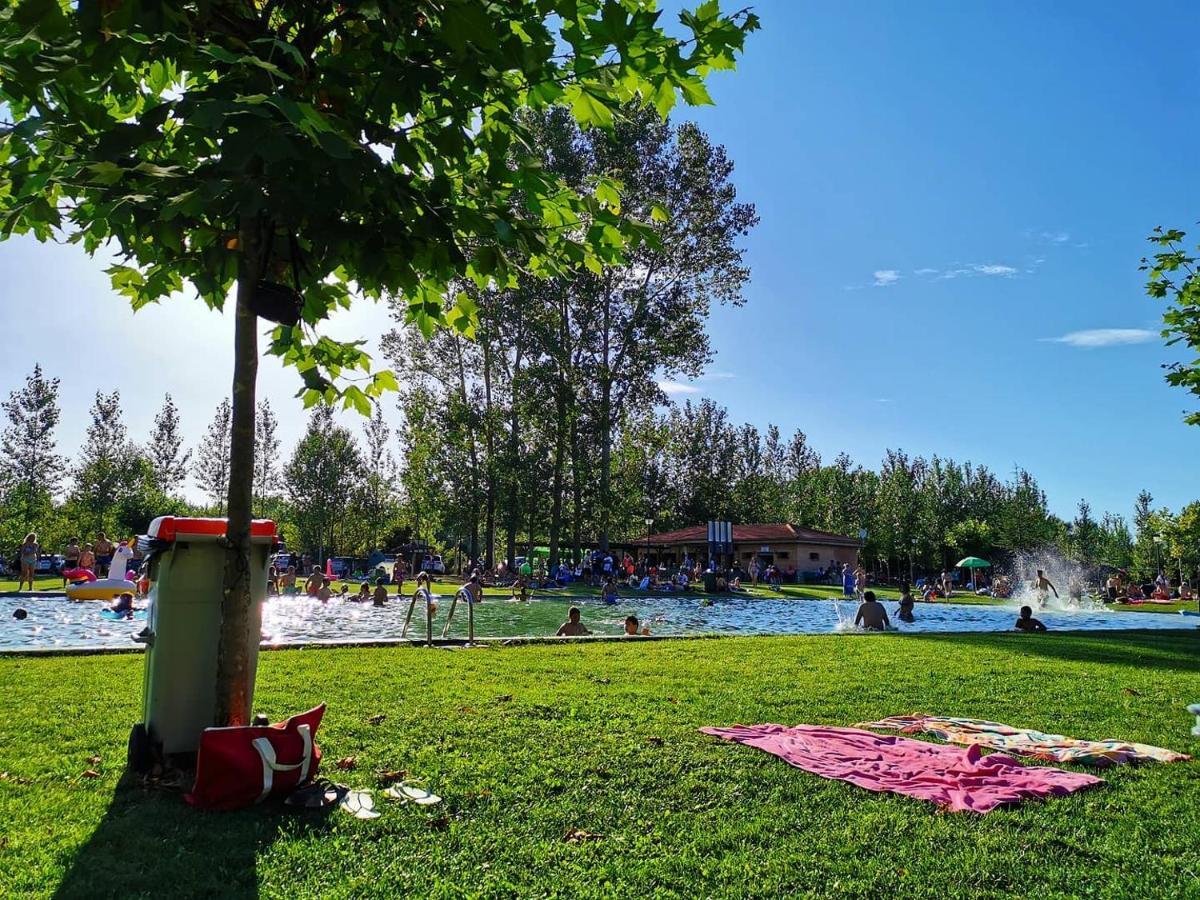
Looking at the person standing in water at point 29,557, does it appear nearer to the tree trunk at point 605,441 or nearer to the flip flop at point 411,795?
the tree trunk at point 605,441

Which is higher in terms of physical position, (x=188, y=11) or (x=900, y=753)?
(x=188, y=11)

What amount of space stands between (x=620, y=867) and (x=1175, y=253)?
15.8 metres

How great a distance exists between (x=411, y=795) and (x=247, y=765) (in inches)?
34.0

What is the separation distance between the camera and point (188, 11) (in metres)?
3.92

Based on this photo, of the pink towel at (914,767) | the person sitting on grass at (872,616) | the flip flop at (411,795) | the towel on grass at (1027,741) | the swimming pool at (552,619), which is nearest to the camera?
the flip flop at (411,795)

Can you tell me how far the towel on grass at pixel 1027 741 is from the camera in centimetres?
531

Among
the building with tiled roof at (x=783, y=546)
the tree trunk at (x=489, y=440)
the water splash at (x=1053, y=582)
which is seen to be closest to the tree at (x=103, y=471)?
the tree trunk at (x=489, y=440)

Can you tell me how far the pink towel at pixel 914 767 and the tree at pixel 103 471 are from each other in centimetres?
4185

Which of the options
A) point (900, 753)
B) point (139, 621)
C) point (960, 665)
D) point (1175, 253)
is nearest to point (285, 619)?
point (139, 621)

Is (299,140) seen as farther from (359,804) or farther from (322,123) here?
(359,804)

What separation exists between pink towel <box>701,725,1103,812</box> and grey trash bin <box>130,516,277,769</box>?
343 cm

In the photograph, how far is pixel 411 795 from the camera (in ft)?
13.9

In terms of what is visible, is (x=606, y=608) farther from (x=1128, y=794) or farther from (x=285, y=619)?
(x=1128, y=794)

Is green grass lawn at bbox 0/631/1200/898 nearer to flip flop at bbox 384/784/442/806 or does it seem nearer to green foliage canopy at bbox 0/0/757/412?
flip flop at bbox 384/784/442/806
